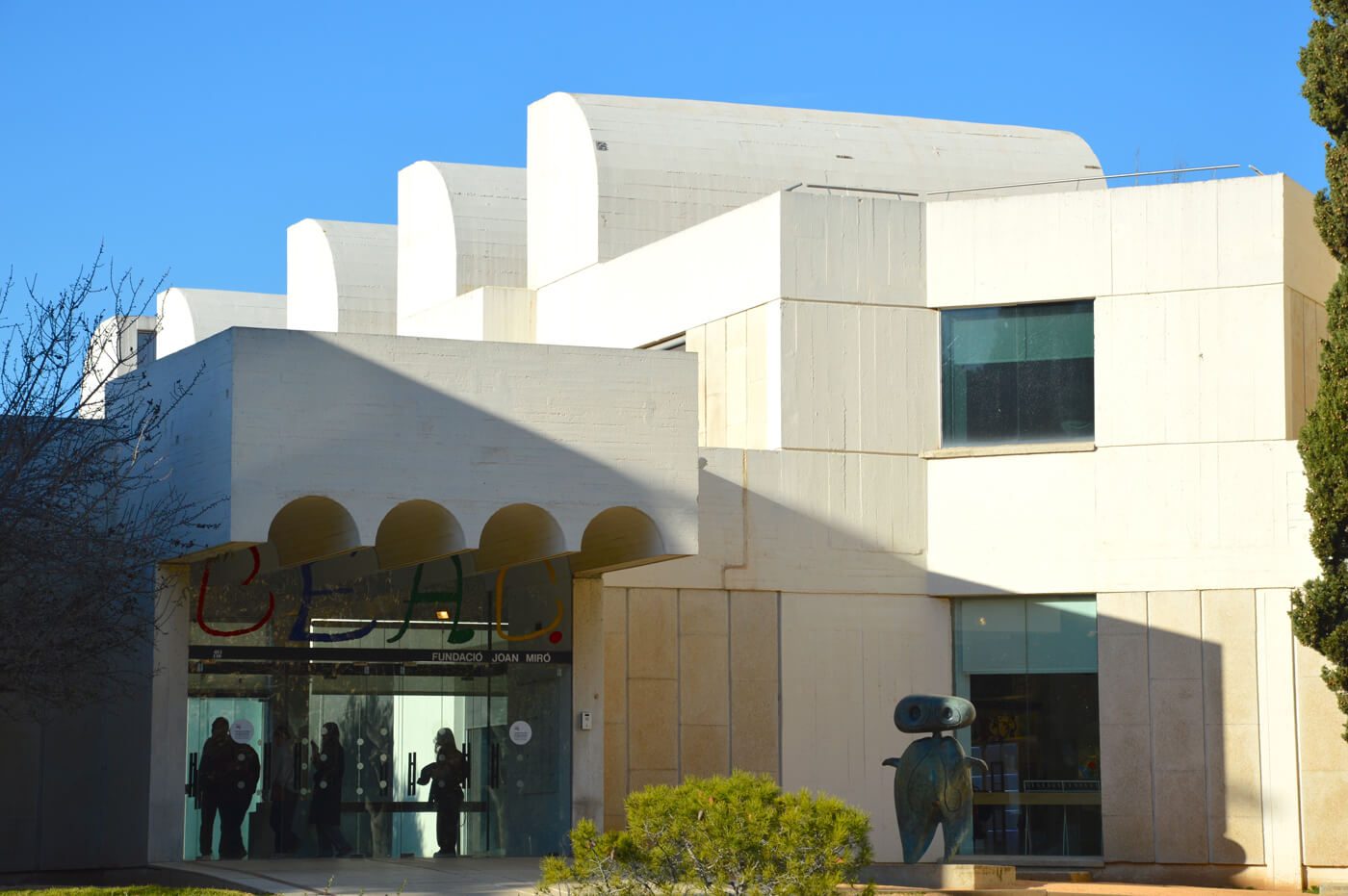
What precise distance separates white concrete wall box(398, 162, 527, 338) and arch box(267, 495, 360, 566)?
36.1 feet

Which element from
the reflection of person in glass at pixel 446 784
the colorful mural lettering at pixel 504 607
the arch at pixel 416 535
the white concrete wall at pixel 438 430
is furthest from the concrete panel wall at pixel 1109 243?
the reflection of person in glass at pixel 446 784


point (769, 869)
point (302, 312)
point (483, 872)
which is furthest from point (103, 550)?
point (302, 312)

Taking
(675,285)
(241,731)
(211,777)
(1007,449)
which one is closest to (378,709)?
(241,731)

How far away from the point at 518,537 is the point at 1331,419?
9.49 meters

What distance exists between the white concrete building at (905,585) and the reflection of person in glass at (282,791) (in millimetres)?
160

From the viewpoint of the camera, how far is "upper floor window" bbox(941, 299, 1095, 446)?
→ 83.0ft

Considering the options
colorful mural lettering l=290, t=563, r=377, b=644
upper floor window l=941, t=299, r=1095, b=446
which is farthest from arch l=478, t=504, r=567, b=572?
upper floor window l=941, t=299, r=1095, b=446

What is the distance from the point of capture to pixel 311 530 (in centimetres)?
2141

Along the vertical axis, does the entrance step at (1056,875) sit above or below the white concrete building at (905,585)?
below

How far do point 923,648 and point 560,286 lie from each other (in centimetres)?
875

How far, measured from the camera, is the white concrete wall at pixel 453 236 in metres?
33.8

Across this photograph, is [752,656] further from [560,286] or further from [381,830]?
[560,286]

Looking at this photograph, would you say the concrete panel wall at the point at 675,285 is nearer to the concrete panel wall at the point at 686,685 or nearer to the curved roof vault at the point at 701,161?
the curved roof vault at the point at 701,161

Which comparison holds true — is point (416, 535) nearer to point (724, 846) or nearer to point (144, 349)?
point (724, 846)
